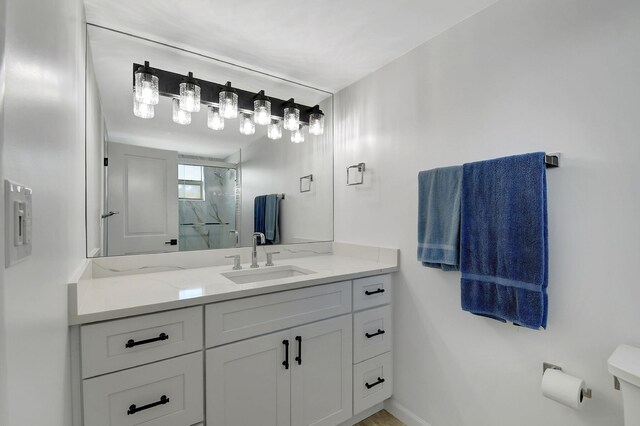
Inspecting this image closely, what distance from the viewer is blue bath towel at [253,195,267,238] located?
6.67 ft

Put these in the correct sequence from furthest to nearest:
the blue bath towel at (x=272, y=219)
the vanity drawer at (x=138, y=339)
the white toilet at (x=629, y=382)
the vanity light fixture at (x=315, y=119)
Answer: the vanity light fixture at (x=315, y=119)
the blue bath towel at (x=272, y=219)
the vanity drawer at (x=138, y=339)
the white toilet at (x=629, y=382)

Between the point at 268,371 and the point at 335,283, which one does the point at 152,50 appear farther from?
the point at 268,371

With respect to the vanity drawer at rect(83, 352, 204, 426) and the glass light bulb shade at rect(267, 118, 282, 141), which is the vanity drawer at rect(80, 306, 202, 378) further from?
the glass light bulb shade at rect(267, 118, 282, 141)

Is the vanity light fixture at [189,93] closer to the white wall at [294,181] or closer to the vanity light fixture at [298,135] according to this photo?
the white wall at [294,181]

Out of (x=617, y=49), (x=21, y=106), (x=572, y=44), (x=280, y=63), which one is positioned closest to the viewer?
(x=21, y=106)

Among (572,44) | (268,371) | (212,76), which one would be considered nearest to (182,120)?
(212,76)

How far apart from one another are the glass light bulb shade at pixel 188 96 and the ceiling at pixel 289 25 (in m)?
0.21

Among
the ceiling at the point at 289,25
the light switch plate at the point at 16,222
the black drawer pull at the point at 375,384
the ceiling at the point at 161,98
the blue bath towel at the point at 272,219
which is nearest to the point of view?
the light switch plate at the point at 16,222

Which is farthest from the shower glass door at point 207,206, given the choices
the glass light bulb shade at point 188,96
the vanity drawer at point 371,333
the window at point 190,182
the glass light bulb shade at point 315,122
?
the vanity drawer at point 371,333

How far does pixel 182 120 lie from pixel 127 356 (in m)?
1.29

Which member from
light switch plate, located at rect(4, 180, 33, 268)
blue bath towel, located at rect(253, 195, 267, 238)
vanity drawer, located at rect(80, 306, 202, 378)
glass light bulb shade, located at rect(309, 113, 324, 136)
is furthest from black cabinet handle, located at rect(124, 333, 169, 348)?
glass light bulb shade, located at rect(309, 113, 324, 136)

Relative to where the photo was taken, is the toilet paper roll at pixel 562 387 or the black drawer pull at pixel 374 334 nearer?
the toilet paper roll at pixel 562 387

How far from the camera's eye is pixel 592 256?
1.10 meters

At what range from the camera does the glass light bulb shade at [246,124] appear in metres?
2.00
